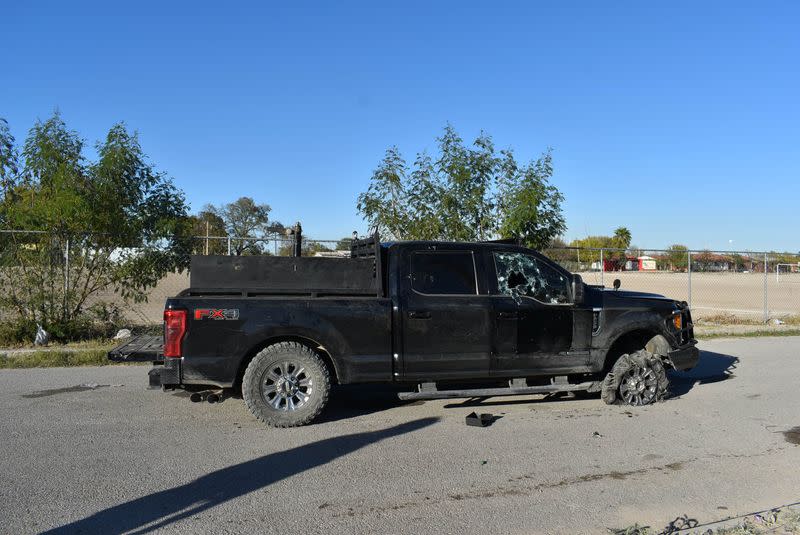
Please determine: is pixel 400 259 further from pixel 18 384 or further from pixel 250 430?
pixel 18 384

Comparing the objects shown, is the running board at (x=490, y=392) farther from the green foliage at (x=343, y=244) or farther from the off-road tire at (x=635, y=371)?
the green foliage at (x=343, y=244)

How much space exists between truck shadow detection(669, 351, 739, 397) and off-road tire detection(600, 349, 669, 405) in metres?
0.91

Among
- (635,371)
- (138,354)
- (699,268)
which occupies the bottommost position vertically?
(635,371)

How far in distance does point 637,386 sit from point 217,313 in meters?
4.99

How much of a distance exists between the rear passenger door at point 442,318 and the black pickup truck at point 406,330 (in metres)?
0.01

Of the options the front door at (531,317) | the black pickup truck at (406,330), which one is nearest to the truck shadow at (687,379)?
the black pickup truck at (406,330)

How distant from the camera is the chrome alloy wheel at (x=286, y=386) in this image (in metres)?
6.75

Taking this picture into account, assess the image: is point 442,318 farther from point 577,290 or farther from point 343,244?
point 343,244

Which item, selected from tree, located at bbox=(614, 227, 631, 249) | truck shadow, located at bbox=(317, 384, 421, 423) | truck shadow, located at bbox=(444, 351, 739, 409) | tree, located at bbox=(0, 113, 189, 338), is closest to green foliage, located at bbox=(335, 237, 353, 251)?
tree, located at bbox=(0, 113, 189, 338)

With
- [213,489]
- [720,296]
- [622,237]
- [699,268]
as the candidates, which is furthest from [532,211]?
[622,237]

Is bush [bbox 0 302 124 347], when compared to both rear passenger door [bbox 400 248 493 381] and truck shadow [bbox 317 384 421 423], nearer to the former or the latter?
truck shadow [bbox 317 384 421 423]

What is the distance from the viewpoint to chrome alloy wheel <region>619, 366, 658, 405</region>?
7.86 meters

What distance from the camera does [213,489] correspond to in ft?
16.2

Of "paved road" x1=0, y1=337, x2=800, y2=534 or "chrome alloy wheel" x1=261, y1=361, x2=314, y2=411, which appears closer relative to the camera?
"paved road" x1=0, y1=337, x2=800, y2=534
